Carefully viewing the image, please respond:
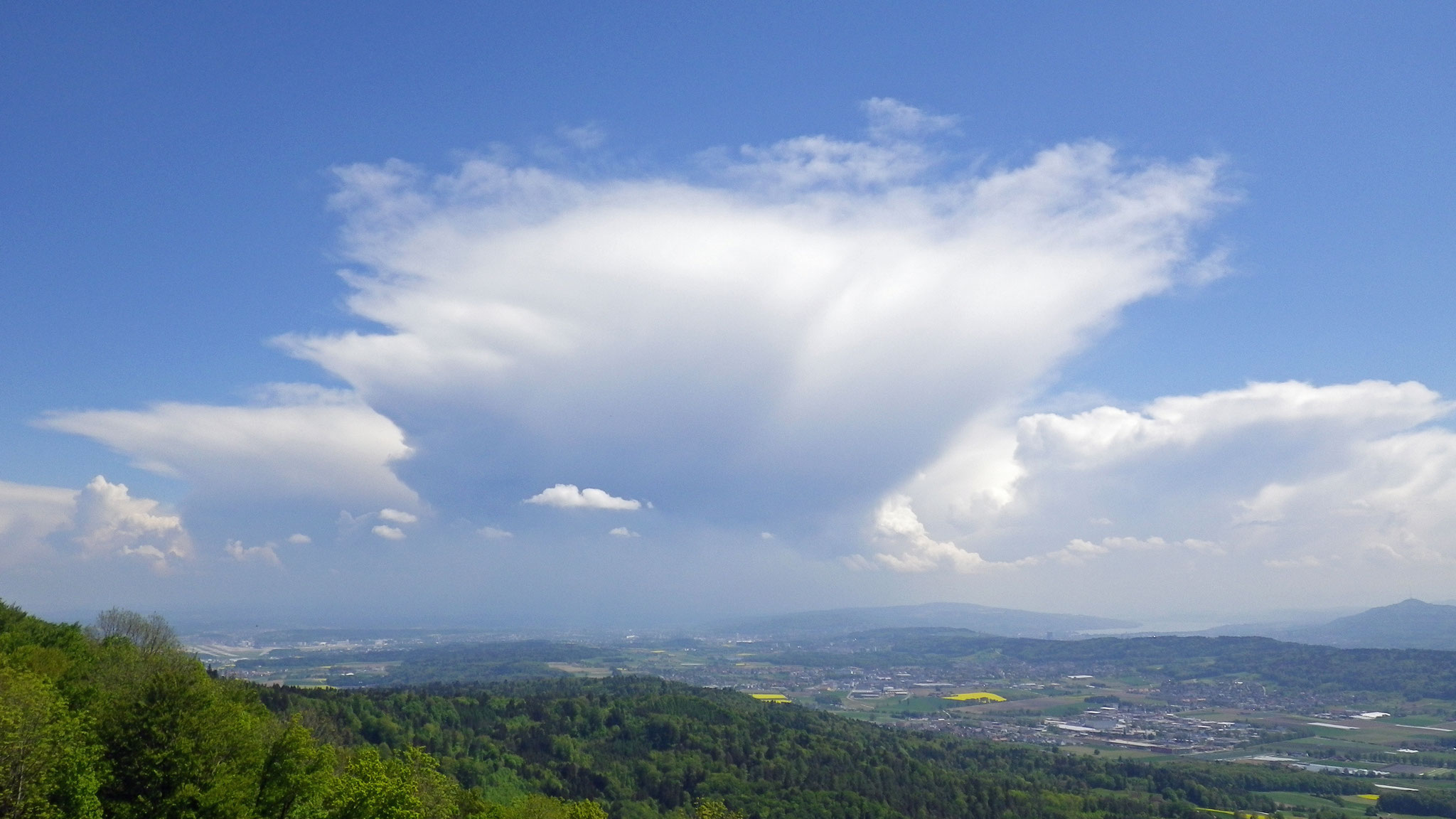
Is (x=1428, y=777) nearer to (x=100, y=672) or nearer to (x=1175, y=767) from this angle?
(x=1175, y=767)

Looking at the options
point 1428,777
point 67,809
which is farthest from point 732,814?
point 1428,777

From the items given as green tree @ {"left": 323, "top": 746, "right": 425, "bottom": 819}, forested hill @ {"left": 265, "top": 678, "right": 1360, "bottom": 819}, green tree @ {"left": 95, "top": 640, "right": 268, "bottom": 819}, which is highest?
green tree @ {"left": 95, "top": 640, "right": 268, "bottom": 819}

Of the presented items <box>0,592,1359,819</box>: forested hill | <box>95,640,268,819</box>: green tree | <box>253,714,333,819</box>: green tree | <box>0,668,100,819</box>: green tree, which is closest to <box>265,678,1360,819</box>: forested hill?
<box>0,592,1359,819</box>: forested hill

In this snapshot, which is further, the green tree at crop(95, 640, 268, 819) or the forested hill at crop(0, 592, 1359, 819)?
the forested hill at crop(0, 592, 1359, 819)

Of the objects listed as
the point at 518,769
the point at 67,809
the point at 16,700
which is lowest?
the point at 518,769

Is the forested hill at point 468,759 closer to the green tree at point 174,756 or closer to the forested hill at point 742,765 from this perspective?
the green tree at point 174,756

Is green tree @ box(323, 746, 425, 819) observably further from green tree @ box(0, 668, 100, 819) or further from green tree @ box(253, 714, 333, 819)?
green tree @ box(0, 668, 100, 819)

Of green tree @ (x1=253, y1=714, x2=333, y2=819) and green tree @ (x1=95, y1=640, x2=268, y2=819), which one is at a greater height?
green tree @ (x1=95, y1=640, x2=268, y2=819)
